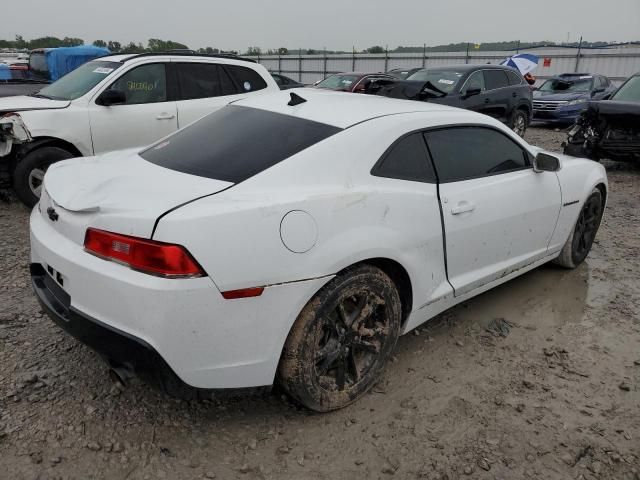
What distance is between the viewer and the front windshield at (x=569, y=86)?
1536 centimetres

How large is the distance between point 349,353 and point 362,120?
3.92ft

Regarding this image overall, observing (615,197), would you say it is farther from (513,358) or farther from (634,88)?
(513,358)

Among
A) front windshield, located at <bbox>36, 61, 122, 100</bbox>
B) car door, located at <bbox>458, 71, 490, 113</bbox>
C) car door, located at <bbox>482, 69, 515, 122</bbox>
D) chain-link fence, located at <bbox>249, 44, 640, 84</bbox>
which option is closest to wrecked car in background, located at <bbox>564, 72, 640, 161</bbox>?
car door, located at <bbox>458, 71, 490, 113</bbox>

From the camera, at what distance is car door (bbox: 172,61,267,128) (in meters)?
6.46

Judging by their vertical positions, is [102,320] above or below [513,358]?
above

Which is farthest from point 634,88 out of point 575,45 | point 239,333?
point 575,45

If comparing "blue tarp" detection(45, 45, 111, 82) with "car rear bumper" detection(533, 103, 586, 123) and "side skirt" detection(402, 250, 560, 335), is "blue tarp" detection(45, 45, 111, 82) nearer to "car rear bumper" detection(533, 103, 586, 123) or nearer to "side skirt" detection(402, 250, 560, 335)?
"car rear bumper" detection(533, 103, 586, 123)

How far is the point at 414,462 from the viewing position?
7.78 feet

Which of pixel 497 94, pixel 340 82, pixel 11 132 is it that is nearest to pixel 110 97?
pixel 11 132

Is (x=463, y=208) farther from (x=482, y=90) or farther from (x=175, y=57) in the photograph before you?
(x=482, y=90)

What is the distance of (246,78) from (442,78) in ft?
16.0

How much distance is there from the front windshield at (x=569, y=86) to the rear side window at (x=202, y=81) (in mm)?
12023

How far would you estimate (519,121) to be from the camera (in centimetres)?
1152

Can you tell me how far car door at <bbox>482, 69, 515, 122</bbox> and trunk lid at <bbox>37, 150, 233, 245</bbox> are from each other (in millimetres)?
9017
